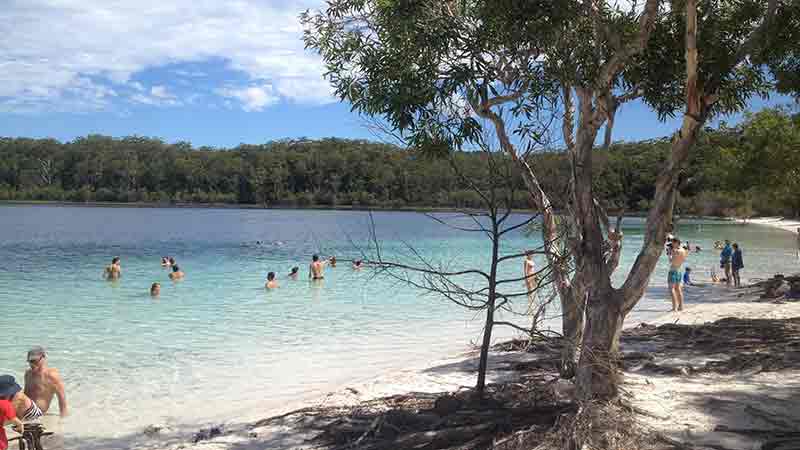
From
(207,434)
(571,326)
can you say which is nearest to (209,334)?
(207,434)

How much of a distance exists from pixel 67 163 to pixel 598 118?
4924 inches

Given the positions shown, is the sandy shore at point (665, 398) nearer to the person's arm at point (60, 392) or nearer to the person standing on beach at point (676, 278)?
the person's arm at point (60, 392)

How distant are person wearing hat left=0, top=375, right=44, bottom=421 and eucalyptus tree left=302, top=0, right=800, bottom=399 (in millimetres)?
4116

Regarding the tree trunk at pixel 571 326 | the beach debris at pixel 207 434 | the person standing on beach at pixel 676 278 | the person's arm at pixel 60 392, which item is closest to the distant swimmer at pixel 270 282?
the person standing on beach at pixel 676 278

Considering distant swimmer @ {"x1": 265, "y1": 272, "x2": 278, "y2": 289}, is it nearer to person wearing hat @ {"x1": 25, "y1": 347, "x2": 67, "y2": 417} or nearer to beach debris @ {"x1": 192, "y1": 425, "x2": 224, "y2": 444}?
person wearing hat @ {"x1": 25, "y1": 347, "x2": 67, "y2": 417}

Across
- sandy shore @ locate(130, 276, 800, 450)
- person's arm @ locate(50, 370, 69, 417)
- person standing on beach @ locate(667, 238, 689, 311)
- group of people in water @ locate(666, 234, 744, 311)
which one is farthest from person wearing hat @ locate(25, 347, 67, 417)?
person standing on beach @ locate(667, 238, 689, 311)

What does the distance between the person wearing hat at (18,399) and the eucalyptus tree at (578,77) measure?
4.12m

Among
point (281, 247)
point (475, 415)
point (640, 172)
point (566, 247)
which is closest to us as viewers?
point (475, 415)

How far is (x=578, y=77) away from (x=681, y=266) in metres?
16.5

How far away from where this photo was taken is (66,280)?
21344 mm

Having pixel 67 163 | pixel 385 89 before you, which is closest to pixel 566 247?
pixel 385 89

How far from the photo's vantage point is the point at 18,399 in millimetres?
6402

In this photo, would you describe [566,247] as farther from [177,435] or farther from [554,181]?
[177,435]

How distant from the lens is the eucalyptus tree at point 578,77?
502 centimetres
